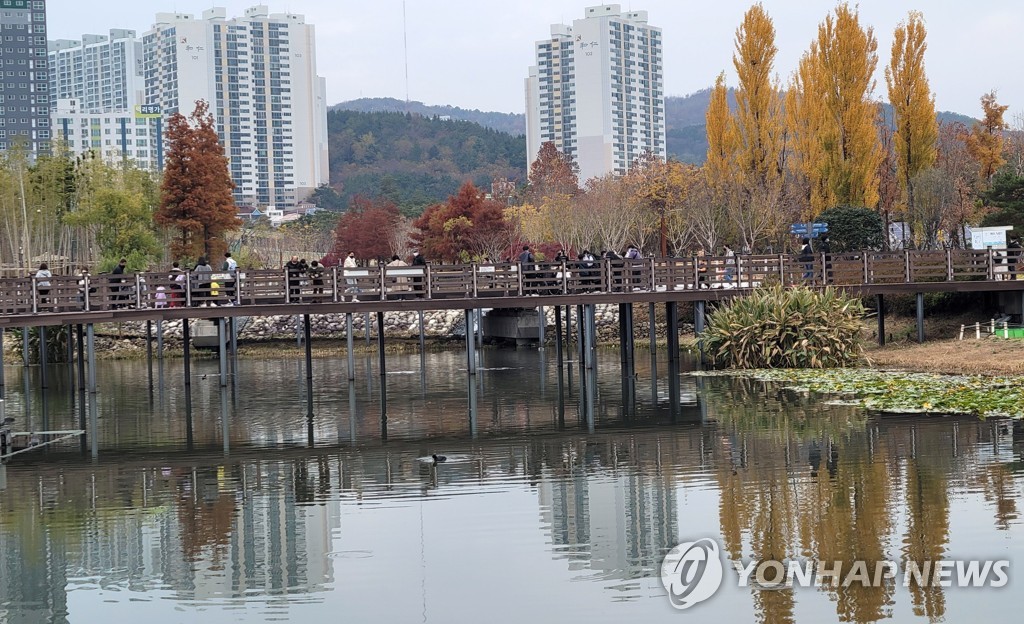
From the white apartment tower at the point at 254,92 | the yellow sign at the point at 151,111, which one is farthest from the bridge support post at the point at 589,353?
the yellow sign at the point at 151,111

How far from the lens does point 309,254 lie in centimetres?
7256

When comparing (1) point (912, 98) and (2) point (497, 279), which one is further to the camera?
(1) point (912, 98)

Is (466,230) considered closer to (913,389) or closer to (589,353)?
(589,353)

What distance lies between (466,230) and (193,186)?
1203 centimetres

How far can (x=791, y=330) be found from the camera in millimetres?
28953

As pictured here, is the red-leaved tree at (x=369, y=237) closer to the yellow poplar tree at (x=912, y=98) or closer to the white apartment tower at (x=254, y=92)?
the yellow poplar tree at (x=912, y=98)

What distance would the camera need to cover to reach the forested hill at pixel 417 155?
13238 centimetres

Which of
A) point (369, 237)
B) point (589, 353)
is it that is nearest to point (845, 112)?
point (589, 353)

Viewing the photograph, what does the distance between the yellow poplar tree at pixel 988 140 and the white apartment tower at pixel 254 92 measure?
10864cm

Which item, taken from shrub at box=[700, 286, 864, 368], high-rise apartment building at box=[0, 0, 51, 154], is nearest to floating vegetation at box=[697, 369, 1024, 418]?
shrub at box=[700, 286, 864, 368]

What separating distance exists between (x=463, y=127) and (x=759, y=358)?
12043 cm

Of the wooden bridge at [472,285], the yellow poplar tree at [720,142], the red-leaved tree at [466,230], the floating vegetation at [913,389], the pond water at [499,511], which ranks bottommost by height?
the pond water at [499,511]

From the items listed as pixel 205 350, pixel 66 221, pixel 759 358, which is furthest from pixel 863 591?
pixel 66 221

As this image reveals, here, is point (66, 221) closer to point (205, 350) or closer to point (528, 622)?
point (205, 350)
